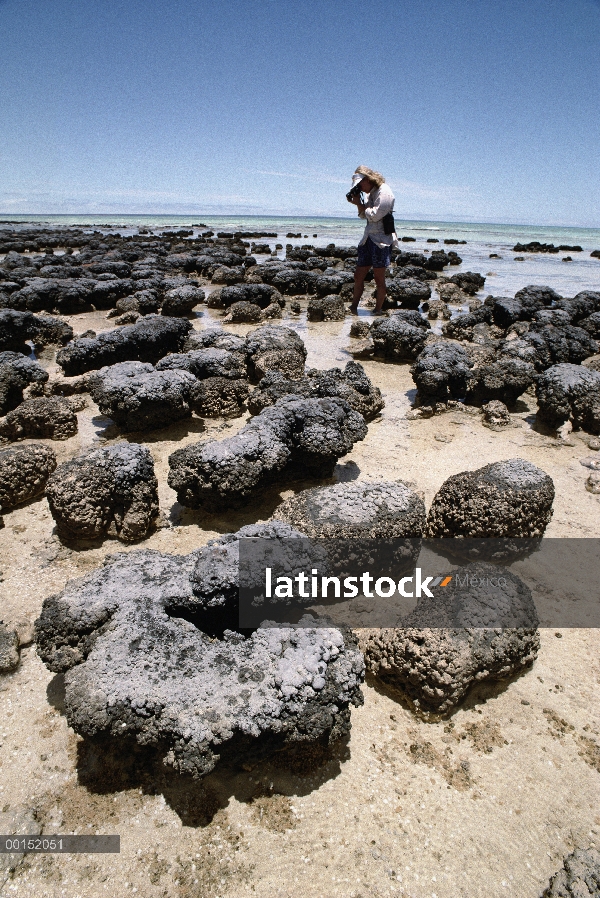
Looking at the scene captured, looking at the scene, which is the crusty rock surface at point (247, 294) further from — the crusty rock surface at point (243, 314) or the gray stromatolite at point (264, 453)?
the gray stromatolite at point (264, 453)

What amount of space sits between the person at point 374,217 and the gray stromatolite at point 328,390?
465 centimetres

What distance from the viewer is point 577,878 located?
1913 millimetres

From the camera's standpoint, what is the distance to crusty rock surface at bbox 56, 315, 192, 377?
691cm

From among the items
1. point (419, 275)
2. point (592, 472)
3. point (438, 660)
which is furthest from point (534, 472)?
point (419, 275)

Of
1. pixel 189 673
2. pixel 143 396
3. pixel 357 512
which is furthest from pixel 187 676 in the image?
pixel 143 396

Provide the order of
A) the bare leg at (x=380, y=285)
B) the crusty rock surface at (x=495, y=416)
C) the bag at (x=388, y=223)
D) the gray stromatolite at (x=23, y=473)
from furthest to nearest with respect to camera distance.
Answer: the bare leg at (x=380, y=285) → the bag at (x=388, y=223) → the crusty rock surface at (x=495, y=416) → the gray stromatolite at (x=23, y=473)

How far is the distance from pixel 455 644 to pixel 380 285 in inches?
363

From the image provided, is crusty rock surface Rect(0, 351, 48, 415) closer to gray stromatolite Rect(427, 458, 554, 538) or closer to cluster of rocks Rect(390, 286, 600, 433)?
cluster of rocks Rect(390, 286, 600, 433)

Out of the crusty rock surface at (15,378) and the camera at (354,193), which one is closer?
the crusty rock surface at (15,378)

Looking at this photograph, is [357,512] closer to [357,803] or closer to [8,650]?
[357,803]

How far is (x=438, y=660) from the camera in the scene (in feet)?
8.43

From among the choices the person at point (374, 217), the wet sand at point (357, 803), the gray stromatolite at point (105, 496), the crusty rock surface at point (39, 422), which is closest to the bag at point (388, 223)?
the person at point (374, 217)

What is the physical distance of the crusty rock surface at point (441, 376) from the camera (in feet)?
20.3

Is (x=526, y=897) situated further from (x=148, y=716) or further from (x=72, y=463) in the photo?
(x=72, y=463)
